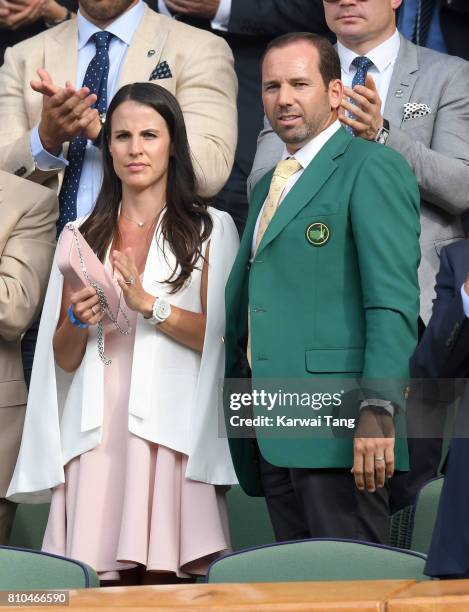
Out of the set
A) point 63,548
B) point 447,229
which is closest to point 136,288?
point 63,548

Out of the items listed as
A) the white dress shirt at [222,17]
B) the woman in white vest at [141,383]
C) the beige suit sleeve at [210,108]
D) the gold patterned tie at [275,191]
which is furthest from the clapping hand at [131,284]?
the white dress shirt at [222,17]

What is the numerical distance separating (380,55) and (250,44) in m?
0.89

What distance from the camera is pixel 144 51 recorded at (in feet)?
15.4

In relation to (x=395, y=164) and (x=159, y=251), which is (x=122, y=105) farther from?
(x=395, y=164)

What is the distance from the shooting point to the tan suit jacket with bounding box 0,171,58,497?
13.8 feet

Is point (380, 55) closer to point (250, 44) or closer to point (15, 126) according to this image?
point (250, 44)

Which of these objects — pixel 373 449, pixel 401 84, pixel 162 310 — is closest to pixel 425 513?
pixel 373 449

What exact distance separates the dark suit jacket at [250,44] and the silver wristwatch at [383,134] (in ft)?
3.65

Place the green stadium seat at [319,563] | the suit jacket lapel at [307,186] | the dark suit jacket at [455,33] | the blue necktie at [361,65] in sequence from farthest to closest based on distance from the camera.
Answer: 1. the dark suit jacket at [455,33]
2. the blue necktie at [361,65]
3. the suit jacket lapel at [307,186]
4. the green stadium seat at [319,563]

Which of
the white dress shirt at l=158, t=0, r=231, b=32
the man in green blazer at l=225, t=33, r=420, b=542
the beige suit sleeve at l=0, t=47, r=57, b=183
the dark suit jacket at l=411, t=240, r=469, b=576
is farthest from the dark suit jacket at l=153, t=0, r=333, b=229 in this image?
the dark suit jacket at l=411, t=240, r=469, b=576

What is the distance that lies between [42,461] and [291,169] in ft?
3.68

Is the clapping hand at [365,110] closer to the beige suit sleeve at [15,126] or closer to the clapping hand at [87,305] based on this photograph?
the clapping hand at [87,305]

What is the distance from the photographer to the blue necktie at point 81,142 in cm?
457

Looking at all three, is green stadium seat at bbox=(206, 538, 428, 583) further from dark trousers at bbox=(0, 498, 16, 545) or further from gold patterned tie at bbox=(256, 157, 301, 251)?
dark trousers at bbox=(0, 498, 16, 545)
